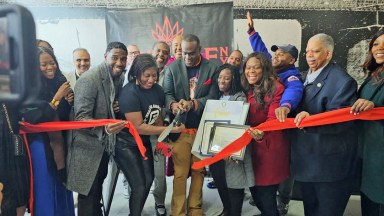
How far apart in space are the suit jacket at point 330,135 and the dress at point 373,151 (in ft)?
0.27

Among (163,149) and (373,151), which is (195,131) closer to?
(163,149)

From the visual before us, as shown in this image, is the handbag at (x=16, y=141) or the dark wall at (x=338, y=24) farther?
the dark wall at (x=338, y=24)

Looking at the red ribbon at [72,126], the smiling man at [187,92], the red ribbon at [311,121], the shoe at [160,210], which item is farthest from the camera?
the shoe at [160,210]

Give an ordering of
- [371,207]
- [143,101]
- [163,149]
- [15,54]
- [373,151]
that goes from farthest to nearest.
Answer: [163,149], [143,101], [371,207], [373,151], [15,54]

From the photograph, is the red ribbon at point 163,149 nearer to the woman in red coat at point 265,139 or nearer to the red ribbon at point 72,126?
the red ribbon at point 72,126

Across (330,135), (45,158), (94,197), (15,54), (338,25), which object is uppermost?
(338,25)

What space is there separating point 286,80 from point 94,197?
1.83 metres

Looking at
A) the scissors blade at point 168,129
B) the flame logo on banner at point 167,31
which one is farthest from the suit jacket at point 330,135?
the flame logo on banner at point 167,31

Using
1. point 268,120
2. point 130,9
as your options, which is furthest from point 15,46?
point 130,9

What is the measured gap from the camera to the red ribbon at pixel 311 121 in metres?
2.01

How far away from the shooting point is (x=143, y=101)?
245 centimetres

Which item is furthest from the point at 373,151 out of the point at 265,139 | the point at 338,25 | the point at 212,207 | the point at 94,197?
the point at 338,25

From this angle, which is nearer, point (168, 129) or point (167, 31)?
point (168, 129)

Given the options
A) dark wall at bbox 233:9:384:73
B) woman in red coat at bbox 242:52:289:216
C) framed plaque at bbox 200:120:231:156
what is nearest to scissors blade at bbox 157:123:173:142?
framed plaque at bbox 200:120:231:156
